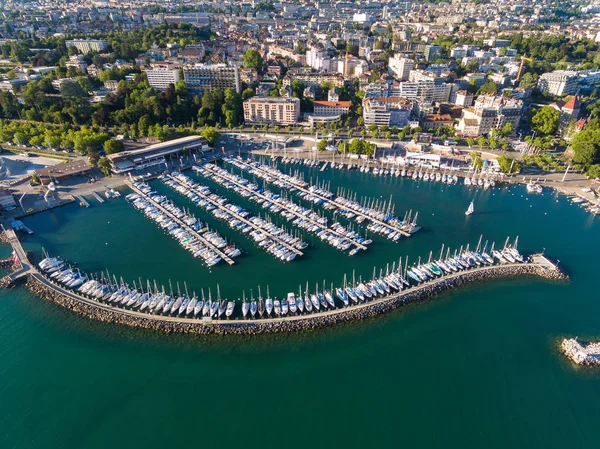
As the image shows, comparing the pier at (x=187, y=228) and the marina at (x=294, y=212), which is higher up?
the marina at (x=294, y=212)

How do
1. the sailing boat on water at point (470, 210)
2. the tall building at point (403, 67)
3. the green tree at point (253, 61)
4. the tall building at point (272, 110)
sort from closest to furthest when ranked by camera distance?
the sailing boat on water at point (470, 210) → the tall building at point (272, 110) → the tall building at point (403, 67) → the green tree at point (253, 61)

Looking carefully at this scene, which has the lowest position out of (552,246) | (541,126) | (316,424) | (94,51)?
(316,424)

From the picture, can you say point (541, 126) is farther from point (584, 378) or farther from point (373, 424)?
point (373, 424)

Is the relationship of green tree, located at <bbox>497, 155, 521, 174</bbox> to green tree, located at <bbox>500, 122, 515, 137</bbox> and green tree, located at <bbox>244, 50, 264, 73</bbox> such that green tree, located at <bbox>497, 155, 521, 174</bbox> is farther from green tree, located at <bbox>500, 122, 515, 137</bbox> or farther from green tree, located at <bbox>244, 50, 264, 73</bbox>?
green tree, located at <bbox>244, 50, 264, 73</bbox>

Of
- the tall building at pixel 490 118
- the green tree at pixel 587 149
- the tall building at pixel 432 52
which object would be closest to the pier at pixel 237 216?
the tall building at pixel 490 118

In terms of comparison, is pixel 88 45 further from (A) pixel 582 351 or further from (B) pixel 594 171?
(A) pixel 582 351

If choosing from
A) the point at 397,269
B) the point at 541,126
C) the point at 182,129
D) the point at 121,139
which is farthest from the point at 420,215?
the point at 121,139

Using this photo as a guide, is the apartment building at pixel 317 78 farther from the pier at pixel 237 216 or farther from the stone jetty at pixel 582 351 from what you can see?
the stone jetty at pixel 582 351
